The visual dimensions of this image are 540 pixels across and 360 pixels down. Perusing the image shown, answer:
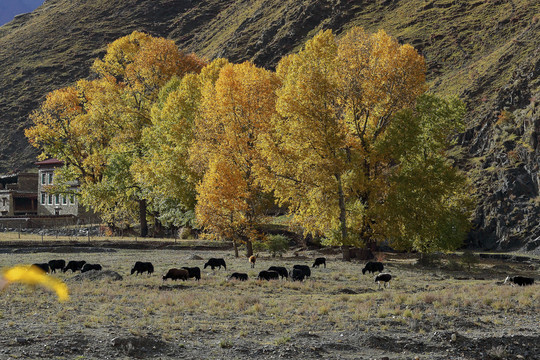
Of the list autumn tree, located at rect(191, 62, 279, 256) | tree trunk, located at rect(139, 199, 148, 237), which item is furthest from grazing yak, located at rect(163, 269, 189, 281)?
tree trunk, located at rect(139, 199, 148, 237)

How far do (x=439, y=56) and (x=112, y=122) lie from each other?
2278 inches

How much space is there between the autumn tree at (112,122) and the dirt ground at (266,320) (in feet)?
99.3

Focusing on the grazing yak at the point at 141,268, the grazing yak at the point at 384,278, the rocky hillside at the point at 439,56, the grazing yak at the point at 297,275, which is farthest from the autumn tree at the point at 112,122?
the rocky hillside at the point at 439,56

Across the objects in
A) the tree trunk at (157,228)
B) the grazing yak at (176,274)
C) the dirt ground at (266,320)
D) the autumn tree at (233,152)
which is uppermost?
the autumn tree at (233,152)

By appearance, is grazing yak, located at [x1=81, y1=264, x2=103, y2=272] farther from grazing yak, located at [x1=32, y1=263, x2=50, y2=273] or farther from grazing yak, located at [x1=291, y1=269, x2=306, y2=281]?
grazing yak, located at [x1=291, y1=269, x2=306, y2=281]

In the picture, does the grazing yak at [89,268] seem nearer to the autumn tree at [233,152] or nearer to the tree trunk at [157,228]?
the autumn tree at [233,152]

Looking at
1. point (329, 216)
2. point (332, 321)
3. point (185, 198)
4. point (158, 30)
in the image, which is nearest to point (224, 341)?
point (332, 321)

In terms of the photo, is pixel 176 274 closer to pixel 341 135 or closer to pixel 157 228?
pixel 341 135

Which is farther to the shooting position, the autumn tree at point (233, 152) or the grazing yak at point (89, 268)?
the autumn tree at point (233, 152)

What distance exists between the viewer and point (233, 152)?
3969cm

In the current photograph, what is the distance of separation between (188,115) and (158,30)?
156m

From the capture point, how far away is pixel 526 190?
55.1 meters

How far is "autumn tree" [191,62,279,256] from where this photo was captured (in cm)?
3822

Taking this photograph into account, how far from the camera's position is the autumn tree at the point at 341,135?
36.4 metres
